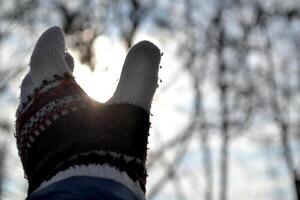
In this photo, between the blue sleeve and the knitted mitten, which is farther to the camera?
the knitted mitten

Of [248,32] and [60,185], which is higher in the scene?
[248,32]

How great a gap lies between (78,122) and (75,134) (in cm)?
5

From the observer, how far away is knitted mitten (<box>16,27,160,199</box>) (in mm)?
1046

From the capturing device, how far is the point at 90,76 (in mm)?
2469

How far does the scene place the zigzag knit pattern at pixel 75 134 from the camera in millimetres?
1061

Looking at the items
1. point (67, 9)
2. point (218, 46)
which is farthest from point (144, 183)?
point (218, 46)

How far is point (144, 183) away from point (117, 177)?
0.36 ft

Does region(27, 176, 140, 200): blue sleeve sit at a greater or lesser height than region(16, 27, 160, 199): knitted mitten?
lesser

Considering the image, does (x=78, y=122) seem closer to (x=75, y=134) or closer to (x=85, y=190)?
(x=75, y=134)

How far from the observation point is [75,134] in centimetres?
109

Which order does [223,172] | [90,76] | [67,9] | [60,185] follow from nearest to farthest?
[60,185], [90,76], [67,9], [223,172]

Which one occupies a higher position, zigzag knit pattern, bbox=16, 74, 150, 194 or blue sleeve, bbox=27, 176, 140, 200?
zigzag knit pattern, bbox=16, 74, 150, 194

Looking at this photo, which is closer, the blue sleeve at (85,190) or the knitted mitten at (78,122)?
the blue sleeve at (85,190)

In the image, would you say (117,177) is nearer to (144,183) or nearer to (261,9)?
(144,183)
